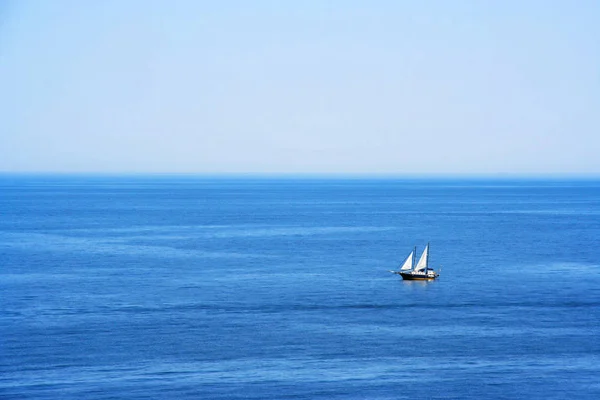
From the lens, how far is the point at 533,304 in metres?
89.0

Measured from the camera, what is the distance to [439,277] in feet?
353

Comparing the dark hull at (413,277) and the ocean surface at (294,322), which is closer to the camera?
the ocean surface at (294,322)

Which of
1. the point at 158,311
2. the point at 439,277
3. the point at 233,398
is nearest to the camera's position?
the point at 233,398

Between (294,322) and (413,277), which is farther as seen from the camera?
(413,277)

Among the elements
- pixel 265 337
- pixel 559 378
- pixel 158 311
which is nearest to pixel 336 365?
pixel 265 337

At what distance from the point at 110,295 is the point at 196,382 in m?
33.9

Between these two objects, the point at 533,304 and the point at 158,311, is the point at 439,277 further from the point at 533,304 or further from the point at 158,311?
A: the point at 158,311

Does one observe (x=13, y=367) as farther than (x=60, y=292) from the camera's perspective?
No

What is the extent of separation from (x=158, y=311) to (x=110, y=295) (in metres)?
10.5

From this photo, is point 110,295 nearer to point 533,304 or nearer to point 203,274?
point 203,274

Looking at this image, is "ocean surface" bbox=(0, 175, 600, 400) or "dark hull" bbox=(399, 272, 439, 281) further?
"dark hull" bbox=(399, 272, 439, 281)

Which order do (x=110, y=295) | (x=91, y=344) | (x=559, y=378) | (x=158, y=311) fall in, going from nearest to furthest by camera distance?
(x=559, y=378) < (x=91, y=344) < (x=158, y=311) < (x=110, y=295)

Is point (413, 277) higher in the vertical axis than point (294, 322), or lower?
higher

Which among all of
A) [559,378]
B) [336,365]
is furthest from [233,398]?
[559,378]
